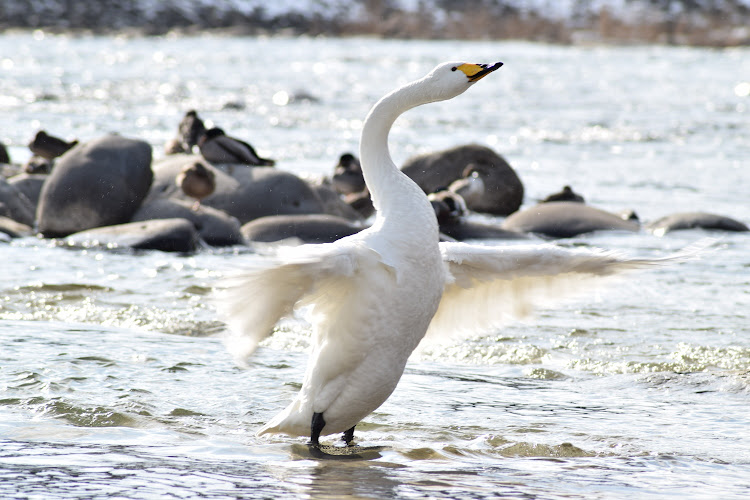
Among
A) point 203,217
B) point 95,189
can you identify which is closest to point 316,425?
point 203,217

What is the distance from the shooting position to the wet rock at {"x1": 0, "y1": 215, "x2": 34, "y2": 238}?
1222 cm

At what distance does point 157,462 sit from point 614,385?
342cm

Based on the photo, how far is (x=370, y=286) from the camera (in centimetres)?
563

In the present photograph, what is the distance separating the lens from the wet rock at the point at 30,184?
1408cm

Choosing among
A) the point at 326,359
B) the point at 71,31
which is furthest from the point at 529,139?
the point at 71,31

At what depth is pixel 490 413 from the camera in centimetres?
687

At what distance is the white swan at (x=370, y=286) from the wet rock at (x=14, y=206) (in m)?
8.01

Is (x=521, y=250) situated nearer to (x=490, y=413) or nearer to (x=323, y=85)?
(x=490, y=413)

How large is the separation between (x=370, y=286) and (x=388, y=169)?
70 centimetres

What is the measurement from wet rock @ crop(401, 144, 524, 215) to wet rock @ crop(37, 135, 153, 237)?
4.08 metres

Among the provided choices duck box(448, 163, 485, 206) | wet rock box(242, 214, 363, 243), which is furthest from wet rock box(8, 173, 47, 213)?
duck box(448, 163, 485, 206)

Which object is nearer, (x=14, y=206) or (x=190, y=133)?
(x=14, y=206)

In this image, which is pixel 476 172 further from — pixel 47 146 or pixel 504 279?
pixel 504 279

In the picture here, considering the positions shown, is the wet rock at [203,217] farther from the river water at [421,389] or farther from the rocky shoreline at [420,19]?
the rocky shoreline at [420,19]
